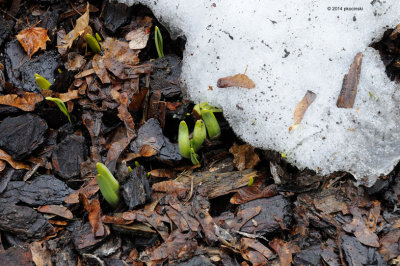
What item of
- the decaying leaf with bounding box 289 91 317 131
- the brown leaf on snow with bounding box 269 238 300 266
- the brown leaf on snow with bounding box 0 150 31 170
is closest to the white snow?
the decaying leaf with bounding box 289 91 317 131

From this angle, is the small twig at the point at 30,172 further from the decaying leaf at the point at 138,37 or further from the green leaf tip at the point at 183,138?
the decaying leaf at the point at 138,37

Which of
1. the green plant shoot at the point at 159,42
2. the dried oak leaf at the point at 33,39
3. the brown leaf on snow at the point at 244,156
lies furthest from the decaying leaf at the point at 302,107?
the dried oak leaf at the point at 33,39

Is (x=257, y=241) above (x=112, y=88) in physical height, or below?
below

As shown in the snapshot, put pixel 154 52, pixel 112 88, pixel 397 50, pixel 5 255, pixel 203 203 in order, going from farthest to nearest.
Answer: pixel 154 52 < pixel 112 88 < pixel 397 50 < pixel 203 203 < pixel 5 255

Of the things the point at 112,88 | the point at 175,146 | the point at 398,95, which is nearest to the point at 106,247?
the point at 175,146

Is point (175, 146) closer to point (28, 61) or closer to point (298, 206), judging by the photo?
point (298, 206)

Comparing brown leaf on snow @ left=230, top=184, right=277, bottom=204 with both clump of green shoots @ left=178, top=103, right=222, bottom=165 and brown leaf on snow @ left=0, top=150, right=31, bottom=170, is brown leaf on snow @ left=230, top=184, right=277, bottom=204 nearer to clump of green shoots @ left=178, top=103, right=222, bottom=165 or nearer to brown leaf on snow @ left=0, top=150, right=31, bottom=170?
clump of green shoots @ left=178, top=103, right=222, bottom=165

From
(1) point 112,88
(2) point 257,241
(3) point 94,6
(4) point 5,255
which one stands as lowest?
(4) point 5,255

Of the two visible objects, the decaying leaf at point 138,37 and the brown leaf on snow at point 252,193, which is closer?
the brown leaf on snow at point 252,193
